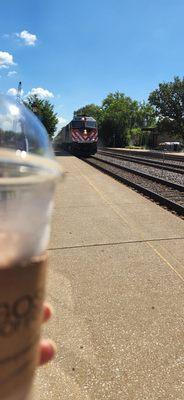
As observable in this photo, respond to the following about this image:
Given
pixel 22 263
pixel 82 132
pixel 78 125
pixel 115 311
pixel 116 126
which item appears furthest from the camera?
pixel 116 126

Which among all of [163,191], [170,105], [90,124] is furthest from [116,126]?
[163,191]

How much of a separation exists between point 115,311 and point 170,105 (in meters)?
79.4

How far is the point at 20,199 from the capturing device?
0.85 meters

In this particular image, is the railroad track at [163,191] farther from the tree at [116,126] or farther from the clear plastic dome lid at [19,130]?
the tree at [116,126]

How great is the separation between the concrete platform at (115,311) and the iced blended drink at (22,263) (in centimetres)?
11

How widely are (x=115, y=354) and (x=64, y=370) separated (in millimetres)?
494

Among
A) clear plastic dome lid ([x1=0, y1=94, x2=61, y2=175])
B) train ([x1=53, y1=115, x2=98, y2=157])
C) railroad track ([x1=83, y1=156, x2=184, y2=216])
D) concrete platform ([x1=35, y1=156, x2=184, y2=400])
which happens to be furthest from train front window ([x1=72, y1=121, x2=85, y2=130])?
clear plastic dome lid ([x1=0, y1=94, x2=61, y2=175])

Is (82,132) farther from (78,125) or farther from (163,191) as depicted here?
(163,191)

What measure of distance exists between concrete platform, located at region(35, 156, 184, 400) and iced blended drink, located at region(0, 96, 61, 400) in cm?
11

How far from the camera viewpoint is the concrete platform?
323cm

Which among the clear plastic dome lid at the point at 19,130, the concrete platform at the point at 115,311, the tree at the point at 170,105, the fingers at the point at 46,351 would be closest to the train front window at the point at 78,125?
the concrete platform at the point at 115,311

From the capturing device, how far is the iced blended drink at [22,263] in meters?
0.80

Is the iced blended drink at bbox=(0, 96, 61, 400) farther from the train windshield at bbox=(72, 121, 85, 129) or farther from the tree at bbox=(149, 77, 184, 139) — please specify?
the tree at bbox=(149, 77, 184, 139)

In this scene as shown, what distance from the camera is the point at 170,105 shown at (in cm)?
7994
